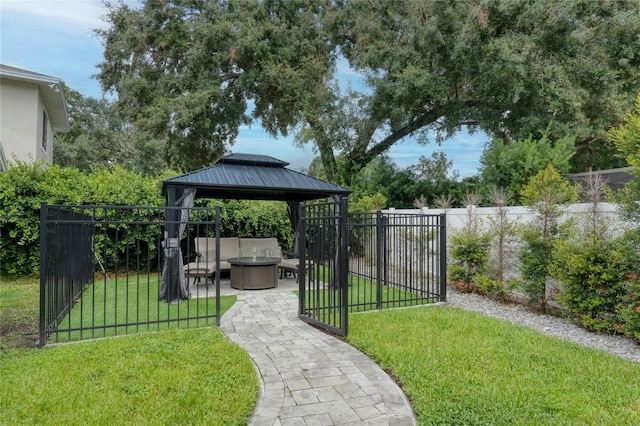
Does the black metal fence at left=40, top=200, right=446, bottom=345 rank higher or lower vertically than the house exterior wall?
lower

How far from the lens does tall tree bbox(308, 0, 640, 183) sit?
10.9 meters

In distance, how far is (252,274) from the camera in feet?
25.6

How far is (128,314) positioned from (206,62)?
41.0 ft

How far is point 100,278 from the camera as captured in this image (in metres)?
9.37

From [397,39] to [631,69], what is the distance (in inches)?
304

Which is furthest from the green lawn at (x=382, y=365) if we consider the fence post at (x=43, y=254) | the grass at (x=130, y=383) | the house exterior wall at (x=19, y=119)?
the house exterior wall at (x=19, y=119)

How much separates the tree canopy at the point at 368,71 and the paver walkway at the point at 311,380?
392 inches

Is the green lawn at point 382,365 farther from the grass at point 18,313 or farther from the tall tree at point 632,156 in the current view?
the tall tree at point 632,156

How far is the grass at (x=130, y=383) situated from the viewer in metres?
2.76

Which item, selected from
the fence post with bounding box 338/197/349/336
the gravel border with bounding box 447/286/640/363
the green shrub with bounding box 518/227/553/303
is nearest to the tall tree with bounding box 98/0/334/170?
the gravel border with bounding box 447/286/640/363

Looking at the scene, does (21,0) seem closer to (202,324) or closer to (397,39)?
(202,324)

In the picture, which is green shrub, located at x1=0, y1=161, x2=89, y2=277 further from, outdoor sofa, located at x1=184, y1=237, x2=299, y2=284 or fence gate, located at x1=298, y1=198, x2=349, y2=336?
fence gate, located at x1=298, y1=198, x2=349, y2=336

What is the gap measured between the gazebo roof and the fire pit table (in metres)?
1.52

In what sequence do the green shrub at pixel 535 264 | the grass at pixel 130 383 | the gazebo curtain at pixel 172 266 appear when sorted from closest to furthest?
1. the grass at pixel 130 383
2. the green shrub at pixel 535 264
3. the gazebo curtain at pixel 172 266
